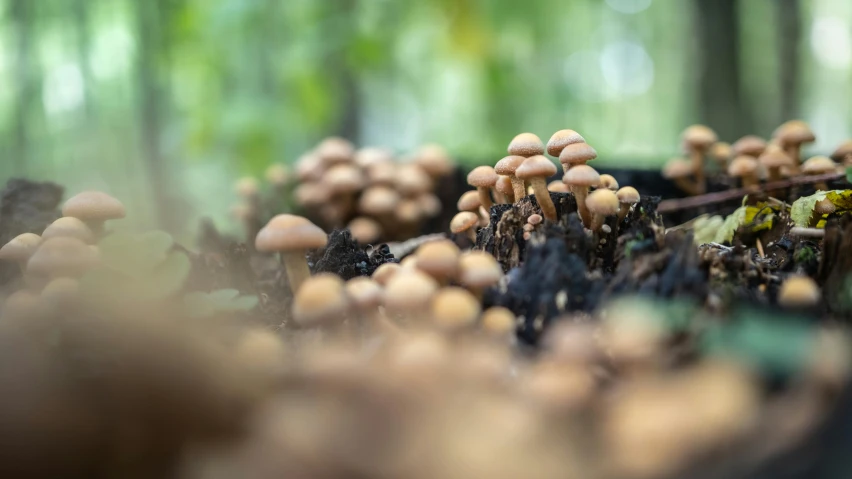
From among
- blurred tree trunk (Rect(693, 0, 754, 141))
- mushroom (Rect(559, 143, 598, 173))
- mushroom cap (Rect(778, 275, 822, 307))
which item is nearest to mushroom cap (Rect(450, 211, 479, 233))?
mushroom (Rect(559, 143, 598, 173))

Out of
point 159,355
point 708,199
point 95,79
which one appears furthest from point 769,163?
point 95,79

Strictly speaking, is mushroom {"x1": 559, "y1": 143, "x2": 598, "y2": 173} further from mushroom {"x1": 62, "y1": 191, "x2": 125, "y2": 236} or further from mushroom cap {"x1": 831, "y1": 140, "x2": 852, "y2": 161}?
mushroom cap {"x1": 831, "y1": 140, "x2": 852, "y2": 161}

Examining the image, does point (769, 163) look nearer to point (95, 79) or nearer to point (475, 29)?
point (475, 29)

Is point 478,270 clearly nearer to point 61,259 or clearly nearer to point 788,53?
point 61,259

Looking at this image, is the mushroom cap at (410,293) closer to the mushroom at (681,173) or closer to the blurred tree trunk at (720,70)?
the mushroom at (681,173)

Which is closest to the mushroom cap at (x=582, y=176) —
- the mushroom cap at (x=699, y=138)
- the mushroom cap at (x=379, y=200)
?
the mushroom cap at (x=699, y=138)
